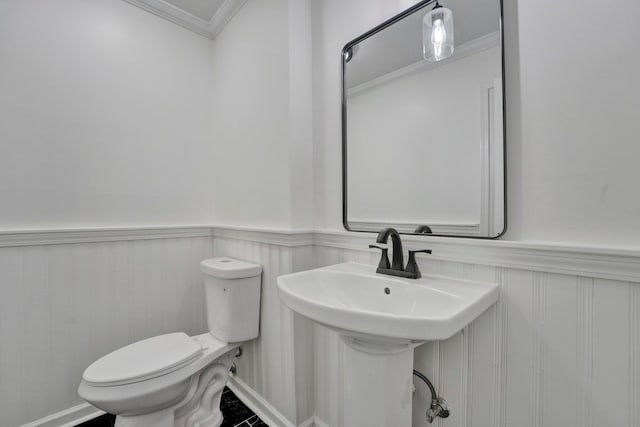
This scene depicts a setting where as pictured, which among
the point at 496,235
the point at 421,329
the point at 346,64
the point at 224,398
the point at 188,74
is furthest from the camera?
the point at 188,74

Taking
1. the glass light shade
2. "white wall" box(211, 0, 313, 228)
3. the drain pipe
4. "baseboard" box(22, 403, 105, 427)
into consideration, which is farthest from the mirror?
"baseboard" box(22, 403, 105, 427)

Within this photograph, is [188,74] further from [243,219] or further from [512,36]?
[512,36]

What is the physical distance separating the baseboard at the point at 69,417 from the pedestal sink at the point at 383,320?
1.43m

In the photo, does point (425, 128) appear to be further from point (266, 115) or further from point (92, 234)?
point (92, 234)

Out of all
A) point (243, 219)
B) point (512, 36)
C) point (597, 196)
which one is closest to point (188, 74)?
point (243, 219)

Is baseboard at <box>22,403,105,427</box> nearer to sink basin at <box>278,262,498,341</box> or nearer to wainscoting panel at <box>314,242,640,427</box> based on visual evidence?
sink basin at <box>278,262,498,341</box>

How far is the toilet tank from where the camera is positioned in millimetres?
1416

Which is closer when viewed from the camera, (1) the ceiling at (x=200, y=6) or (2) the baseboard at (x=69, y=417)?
(2) the baseboard at (x=69, y=417)

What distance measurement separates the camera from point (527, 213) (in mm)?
794

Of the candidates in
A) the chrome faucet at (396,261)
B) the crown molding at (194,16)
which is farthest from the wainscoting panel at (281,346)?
the crown molding at (194,16)

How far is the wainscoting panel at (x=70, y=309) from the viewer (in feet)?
4.23

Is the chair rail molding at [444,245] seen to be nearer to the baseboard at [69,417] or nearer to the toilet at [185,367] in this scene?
the toilet at [185,367]

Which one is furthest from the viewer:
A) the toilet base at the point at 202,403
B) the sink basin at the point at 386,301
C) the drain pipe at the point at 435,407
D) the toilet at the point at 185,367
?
the toilet base at the point at 202,403

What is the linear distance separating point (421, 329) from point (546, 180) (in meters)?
0.55
